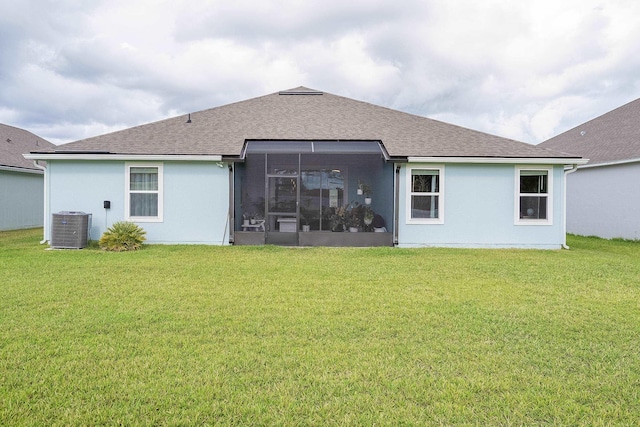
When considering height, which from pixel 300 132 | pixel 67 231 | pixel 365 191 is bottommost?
pixel 67 231

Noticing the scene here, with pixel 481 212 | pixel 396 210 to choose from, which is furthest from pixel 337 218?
pixel 481 212

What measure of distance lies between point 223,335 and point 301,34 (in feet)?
53.7

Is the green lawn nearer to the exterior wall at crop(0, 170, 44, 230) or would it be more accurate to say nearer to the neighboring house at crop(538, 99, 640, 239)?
the neighboring house at crop(538, 99, 640, 239)

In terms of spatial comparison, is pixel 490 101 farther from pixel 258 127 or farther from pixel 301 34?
pixel 258 127

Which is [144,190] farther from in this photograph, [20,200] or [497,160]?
[497,160]

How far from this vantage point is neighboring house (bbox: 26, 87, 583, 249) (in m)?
12.1

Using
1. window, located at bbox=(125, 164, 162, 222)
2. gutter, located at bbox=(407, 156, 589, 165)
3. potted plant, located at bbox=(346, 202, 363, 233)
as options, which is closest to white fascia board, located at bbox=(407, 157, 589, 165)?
gutter, located at bbox=(407, 156, 589, 165)

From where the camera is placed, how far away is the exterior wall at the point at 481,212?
→ 40.7 ft

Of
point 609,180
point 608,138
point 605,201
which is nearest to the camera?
point 609,180

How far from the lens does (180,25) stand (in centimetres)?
1536

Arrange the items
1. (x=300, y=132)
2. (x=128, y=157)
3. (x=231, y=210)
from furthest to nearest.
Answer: (x=300, y=132)
(x=231, y=210)
(x=128, y=157)

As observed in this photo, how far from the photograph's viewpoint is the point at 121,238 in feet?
36.3

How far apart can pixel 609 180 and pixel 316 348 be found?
17.8 meters

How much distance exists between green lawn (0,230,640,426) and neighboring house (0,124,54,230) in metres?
12.2
